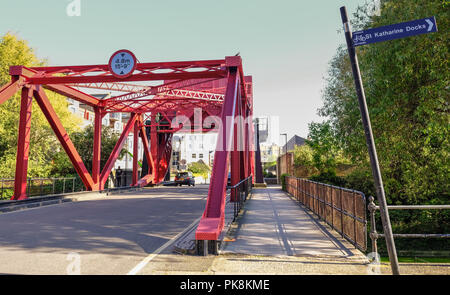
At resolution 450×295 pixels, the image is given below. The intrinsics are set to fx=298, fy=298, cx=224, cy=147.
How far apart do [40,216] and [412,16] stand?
14625 mm

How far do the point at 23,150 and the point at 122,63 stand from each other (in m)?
6.60

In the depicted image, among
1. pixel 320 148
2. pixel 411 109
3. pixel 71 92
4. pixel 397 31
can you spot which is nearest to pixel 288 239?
pixel 397 31

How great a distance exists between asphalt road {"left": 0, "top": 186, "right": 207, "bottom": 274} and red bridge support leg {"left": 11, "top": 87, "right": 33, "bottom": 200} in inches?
120

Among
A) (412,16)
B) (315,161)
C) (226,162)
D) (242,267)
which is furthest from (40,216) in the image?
(315,161)

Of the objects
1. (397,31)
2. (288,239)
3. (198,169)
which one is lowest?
(288,239)

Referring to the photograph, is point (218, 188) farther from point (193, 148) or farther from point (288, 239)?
point (193, 148)

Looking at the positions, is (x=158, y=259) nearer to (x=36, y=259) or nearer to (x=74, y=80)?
(x=36, y=259)

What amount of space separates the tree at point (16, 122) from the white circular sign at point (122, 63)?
38.2 ft

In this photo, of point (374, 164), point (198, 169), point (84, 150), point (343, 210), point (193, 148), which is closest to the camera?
point (374, 164)

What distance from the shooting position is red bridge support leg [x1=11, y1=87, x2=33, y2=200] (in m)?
14.3

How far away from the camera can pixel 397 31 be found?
374 cm

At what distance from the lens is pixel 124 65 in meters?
13.8

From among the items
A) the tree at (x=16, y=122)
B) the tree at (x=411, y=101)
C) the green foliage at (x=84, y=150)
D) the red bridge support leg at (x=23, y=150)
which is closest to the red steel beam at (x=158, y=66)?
the red bridge support leg at (x=23, y=150)

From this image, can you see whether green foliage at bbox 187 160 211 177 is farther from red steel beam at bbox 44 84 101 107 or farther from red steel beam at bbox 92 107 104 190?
red steel beam at bbox 44 84 101 107
